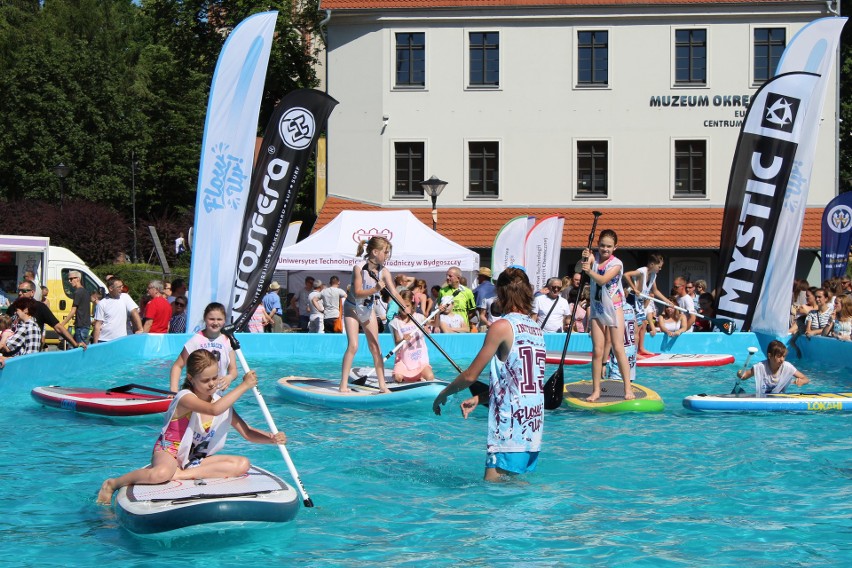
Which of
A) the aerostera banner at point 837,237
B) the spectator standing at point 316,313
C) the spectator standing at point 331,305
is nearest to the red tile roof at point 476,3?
the aerostera banner at point 837,237

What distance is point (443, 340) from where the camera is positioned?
20094 mm

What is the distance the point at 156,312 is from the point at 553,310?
7143 mm

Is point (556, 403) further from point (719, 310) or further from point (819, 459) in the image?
point (719, 310)

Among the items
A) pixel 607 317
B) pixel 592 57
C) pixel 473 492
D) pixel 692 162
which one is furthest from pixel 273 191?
pixel 692 162

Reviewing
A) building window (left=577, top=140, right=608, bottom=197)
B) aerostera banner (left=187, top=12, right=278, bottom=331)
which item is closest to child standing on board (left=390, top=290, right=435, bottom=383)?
aerostera banner (left=187, top=12, right=278, bottom=331)

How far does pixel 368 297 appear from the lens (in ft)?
41.6

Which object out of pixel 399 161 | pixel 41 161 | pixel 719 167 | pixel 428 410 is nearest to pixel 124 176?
pixel 41 161

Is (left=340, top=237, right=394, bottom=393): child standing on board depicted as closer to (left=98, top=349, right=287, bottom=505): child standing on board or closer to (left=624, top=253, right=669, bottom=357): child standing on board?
(left=624, top=253, right=669, bottom=357): child standing on board

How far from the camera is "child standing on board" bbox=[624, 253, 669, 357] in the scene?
567 inches

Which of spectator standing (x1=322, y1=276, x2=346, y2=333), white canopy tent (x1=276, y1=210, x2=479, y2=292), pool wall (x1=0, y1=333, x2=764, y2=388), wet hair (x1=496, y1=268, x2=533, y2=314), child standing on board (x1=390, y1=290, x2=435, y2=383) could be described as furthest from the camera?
white canopy tent (x1=276, y1=210, x2=479, y2=292)

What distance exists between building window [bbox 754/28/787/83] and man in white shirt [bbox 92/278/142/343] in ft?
66.3

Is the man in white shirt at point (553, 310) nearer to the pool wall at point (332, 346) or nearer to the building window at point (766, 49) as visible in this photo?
the pool wall at point (332, 346)

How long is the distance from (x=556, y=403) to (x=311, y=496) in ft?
7.32

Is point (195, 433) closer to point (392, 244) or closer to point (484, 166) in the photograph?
point (392, 244)
